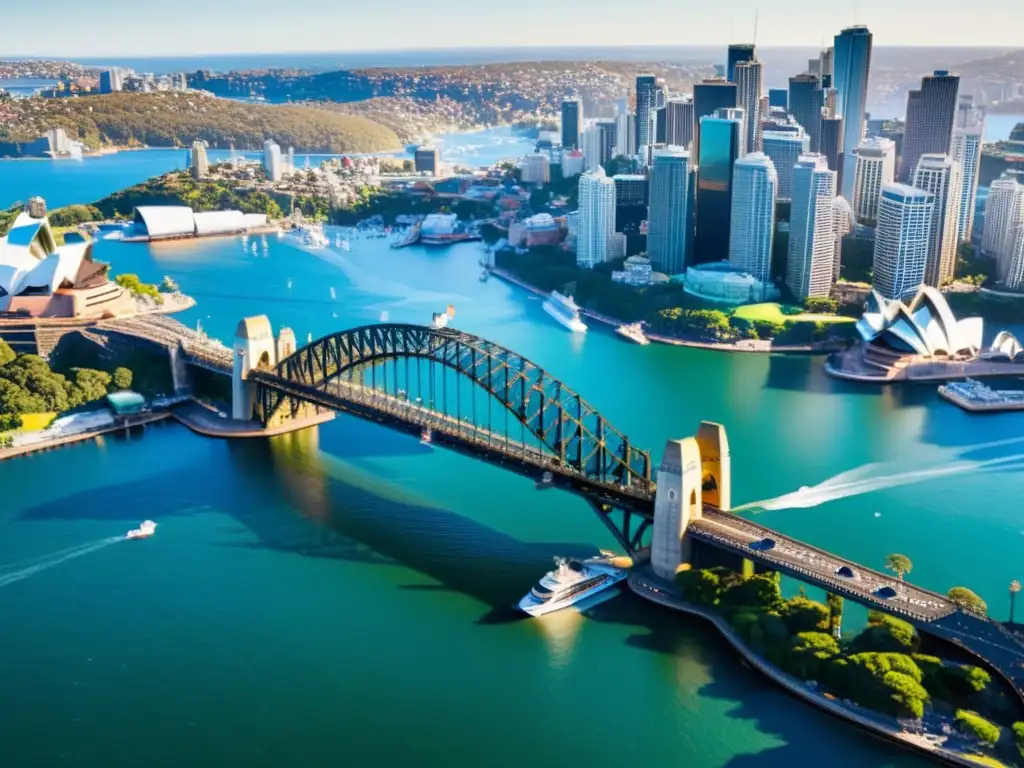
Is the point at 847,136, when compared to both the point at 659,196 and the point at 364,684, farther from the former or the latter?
the point at 364,684

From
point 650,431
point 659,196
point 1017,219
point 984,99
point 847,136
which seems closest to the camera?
point 650,431

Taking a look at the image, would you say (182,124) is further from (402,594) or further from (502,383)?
(402,594)

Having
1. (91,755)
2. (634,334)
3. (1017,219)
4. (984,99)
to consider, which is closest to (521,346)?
(634,334)

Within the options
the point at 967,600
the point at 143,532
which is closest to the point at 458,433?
the point at 143,532

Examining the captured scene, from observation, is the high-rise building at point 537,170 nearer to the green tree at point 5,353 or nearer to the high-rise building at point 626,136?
the high-rise building at point 626,136

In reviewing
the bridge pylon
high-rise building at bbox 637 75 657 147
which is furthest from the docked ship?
high-rise building at bbox 637 75 657 147

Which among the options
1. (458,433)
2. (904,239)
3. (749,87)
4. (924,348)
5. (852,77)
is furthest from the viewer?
(852,77)
